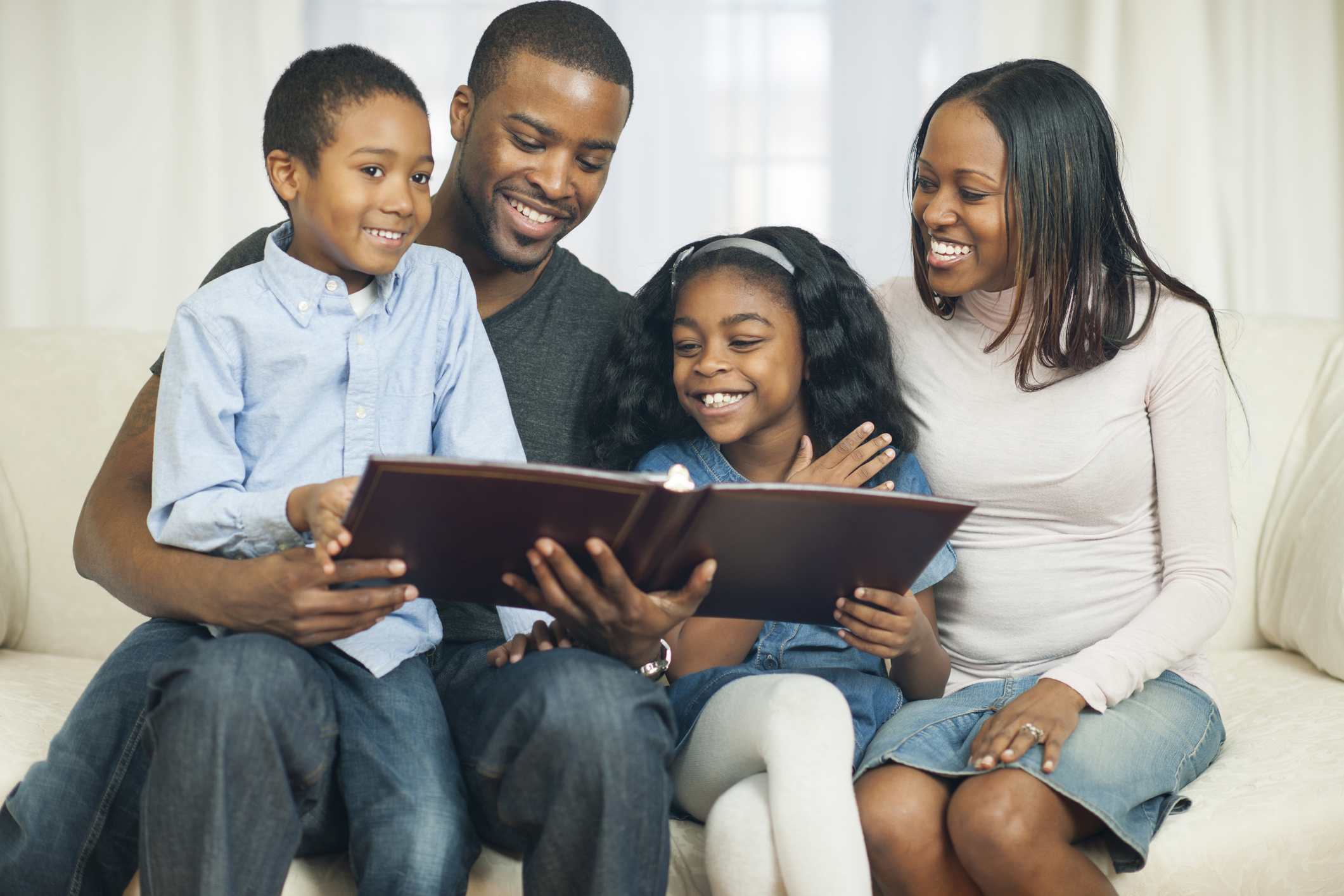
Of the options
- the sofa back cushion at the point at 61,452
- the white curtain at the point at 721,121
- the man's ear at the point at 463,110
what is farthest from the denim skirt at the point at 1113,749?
the white curtain at the point at 721,121

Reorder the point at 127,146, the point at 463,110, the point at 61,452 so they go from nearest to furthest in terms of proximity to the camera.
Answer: the point at 463,110
the point at 61,452
the point at 127,146

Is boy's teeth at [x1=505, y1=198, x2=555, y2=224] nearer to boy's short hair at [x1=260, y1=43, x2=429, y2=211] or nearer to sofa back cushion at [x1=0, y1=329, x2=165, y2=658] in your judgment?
boy's short hair at [x1=260, y1=43, x2=429, y2=211]

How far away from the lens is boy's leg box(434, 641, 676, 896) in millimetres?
1162

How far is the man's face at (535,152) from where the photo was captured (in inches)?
67.5

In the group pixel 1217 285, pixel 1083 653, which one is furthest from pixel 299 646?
pixel 1217 285

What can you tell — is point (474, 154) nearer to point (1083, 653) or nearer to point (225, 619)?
point (225, 619)

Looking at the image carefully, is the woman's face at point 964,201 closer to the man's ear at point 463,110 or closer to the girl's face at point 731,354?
the girl's face at point 731,354

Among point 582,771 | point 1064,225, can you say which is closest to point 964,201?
point 1064,225

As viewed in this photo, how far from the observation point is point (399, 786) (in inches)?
48.7

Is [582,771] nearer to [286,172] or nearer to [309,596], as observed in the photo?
[309,596]

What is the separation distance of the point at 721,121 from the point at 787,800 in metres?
2.33

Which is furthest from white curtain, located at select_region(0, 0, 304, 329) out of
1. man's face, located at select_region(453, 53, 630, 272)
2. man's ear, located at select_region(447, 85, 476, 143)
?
man's face, located at select_region(453, 53, 630, 272)

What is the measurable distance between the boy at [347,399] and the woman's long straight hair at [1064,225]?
2.60 ft

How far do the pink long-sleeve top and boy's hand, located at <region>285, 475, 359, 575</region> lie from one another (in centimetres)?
93
